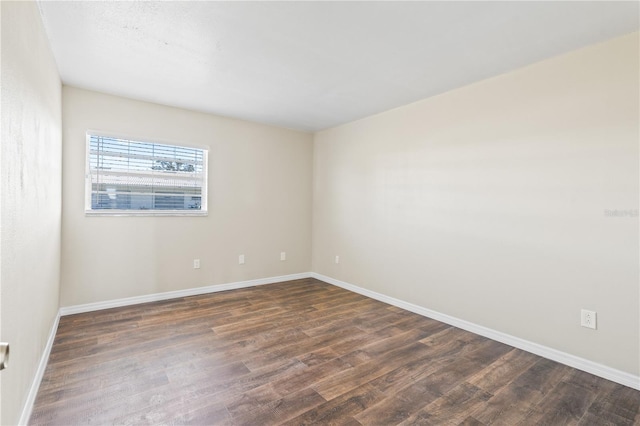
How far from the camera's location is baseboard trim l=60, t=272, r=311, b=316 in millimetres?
3213

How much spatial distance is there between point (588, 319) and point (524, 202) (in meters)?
0.97

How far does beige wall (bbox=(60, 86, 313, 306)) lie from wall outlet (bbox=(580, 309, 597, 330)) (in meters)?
3.50

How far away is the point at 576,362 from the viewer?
229 cm

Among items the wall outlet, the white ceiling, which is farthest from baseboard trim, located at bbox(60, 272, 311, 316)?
the wall outlet

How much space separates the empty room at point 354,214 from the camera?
1.80 metres

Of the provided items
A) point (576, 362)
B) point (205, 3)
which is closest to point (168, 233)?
point (205, 3)

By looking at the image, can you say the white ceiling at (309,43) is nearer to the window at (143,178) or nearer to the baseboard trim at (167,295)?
the window at (143,178)

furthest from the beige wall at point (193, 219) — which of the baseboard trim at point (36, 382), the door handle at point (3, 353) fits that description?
the door handle at point (3, 353)

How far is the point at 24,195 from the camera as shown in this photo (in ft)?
5.07

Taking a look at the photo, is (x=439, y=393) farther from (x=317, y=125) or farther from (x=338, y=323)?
(x=317, y=125)

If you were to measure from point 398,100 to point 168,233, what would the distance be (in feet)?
10.4

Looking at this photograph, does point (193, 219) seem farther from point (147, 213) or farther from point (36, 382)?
point (36, 382)

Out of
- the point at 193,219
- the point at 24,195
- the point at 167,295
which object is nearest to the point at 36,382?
the point at 24,195

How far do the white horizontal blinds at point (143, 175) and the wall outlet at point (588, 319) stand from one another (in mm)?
4072
